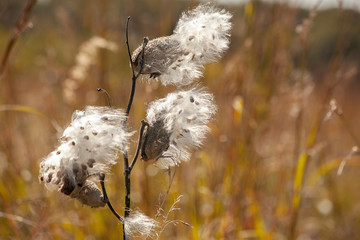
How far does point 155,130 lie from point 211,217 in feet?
3.44

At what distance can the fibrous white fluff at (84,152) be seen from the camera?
0.68m

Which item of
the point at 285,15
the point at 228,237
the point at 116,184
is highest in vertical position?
the point at 285,15

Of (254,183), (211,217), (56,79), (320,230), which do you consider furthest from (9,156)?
(320,230)

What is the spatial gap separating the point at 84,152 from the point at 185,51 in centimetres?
28

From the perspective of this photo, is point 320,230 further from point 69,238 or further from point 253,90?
point 69,238

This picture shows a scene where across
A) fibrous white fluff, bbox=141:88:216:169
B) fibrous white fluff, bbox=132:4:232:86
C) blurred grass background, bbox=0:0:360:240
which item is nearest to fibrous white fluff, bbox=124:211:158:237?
fibrous white fluff, bbox=141:88:216:169

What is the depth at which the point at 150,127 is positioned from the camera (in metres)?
0.77

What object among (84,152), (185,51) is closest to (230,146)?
(185,51)

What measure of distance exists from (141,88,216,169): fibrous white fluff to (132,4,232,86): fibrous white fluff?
4 centimetres

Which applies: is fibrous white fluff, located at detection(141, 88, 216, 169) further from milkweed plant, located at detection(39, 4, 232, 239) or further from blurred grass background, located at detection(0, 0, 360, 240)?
blurred grass background, located at detection(0, 0, 360, 240)

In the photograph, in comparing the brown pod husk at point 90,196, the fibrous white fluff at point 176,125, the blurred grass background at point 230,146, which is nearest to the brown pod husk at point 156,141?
the fibrous white fluff at point 176,125

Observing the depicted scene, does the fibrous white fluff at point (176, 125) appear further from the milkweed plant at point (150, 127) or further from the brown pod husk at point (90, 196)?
the brown pod husk at point (90, 196)

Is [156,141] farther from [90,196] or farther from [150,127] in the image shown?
[90,196]

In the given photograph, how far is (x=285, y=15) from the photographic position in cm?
191
